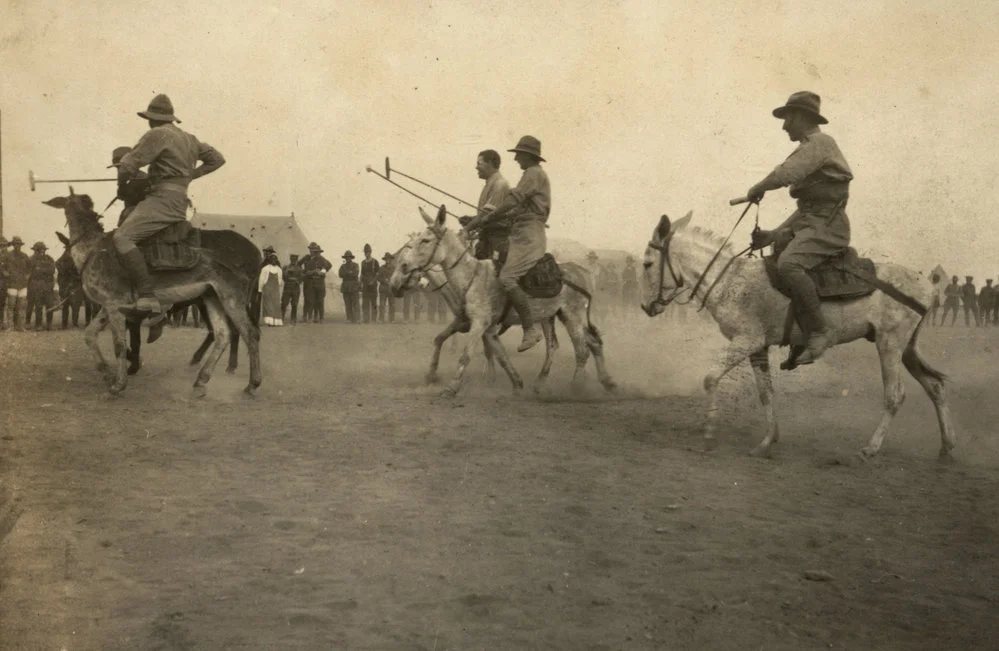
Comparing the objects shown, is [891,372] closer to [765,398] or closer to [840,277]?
[840,277]

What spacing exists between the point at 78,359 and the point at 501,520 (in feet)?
35.4

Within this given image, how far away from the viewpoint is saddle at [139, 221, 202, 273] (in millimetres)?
10469

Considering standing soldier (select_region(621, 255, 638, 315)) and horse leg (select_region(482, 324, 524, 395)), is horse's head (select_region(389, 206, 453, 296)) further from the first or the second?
standing soldier (select_region(621, 255, 638, 315))

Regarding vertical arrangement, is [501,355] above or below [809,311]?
below

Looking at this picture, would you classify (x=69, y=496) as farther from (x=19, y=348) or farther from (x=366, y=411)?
(x=19, y=348)

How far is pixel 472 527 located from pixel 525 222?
21.3 ft

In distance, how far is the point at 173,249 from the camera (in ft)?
34.8

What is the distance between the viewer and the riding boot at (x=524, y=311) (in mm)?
12014

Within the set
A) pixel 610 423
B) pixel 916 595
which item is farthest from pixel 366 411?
pixel 916 595

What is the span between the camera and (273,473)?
286 inches

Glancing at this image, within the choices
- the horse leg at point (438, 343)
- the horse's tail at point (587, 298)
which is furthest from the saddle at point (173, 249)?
the horse's tail at point (587, 298)

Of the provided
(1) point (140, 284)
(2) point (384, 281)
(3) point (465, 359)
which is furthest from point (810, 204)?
(2) point (384, 281)

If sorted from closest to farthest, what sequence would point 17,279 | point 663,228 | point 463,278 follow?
point 663,228 → point 463,278 → point 17,279

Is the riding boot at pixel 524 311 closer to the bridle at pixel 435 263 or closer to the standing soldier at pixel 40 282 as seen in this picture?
the bridle at pixel 435 263
